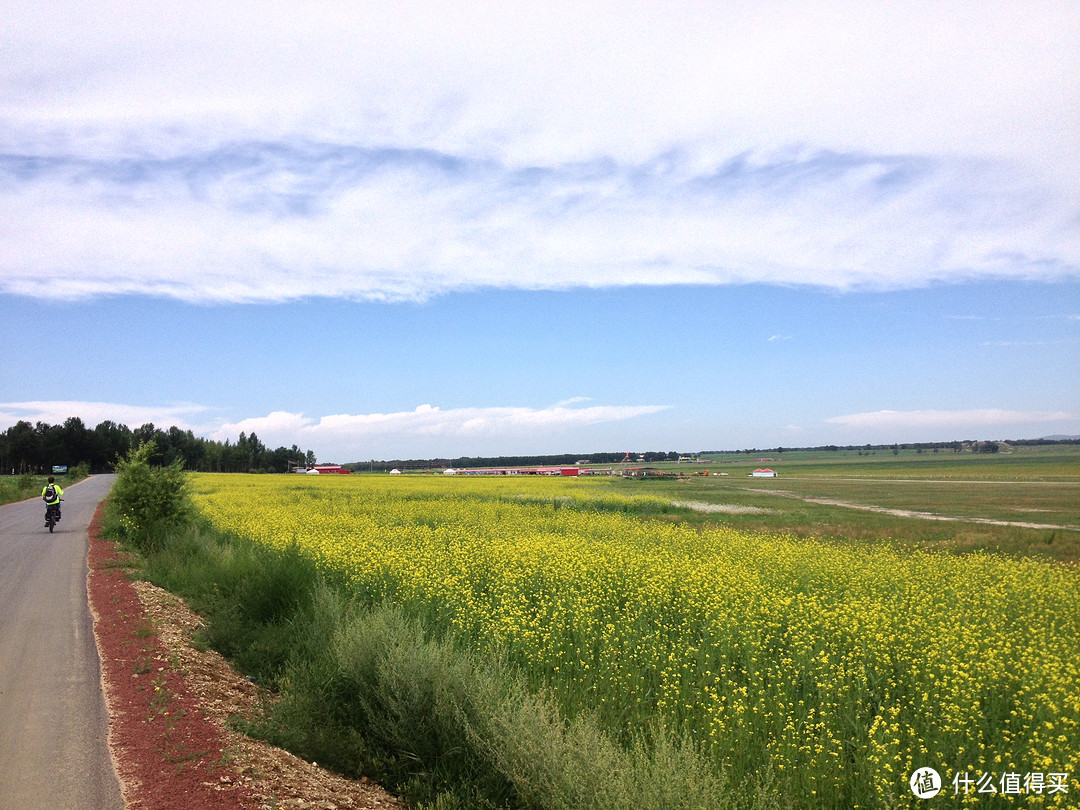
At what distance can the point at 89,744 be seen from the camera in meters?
6.01

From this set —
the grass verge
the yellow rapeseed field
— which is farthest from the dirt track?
the grass verge

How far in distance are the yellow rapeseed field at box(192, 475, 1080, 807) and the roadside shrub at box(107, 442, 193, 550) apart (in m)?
7.50

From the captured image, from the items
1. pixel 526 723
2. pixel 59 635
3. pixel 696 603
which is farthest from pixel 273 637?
pixel 696 603

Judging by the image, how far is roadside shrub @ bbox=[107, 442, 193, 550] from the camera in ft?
61.8

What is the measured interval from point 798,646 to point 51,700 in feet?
27.1

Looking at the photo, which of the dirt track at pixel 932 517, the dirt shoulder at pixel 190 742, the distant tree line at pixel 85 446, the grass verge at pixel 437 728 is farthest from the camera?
the distant tree line at pixel 85 446

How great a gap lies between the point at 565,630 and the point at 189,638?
574 centimetres

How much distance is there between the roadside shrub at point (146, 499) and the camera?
18844 mm

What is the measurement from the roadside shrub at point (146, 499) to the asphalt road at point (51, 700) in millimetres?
3694

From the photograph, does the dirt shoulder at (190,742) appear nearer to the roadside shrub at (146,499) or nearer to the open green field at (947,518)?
the roadside shrub at (146,499)

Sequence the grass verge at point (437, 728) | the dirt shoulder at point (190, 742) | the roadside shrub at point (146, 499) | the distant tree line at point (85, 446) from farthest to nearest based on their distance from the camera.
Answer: the distant tree line at point (85, 446), the roadside shrub at point (146, 499), the dirt shoulder at point (190, 742), the grass verge at point (437, 728)

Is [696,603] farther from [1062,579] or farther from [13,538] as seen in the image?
[13,538]

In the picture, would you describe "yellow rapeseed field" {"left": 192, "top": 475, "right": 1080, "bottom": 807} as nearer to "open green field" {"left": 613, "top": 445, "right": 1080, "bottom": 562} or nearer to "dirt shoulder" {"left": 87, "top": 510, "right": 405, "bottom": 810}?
"dirt shoulder" {"left": 87, "top": 510, "right": 405, "bottom": 810}

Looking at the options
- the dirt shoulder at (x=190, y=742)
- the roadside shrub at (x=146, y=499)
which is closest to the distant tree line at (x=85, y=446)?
the roadside shrub at (x=146, y=499)
